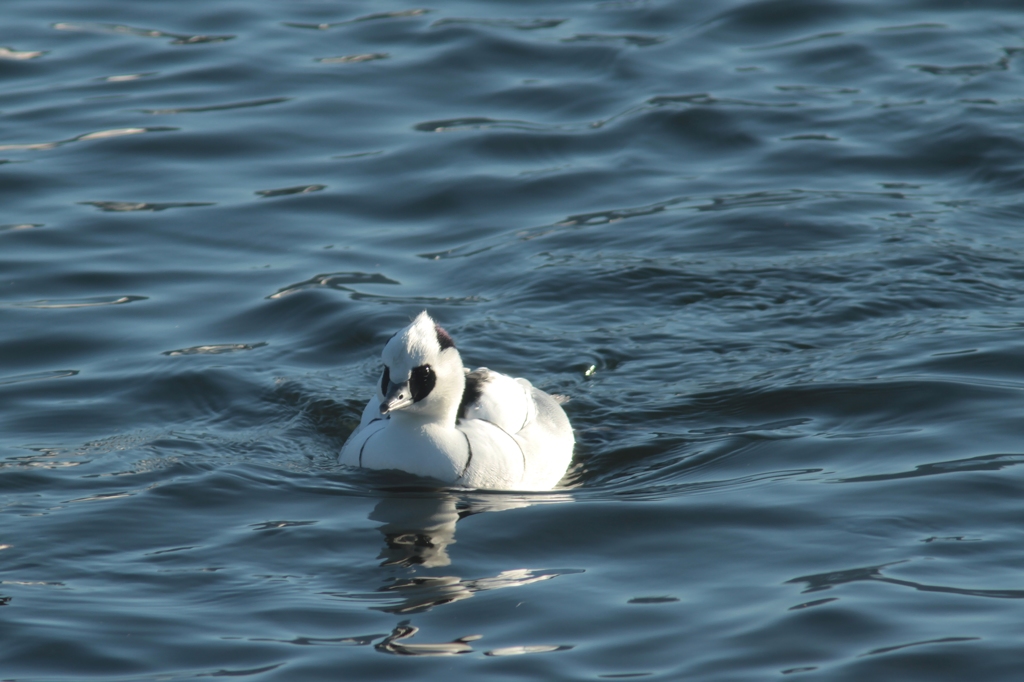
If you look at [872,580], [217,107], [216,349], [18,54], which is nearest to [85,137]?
[217,107]

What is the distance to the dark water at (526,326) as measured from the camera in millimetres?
7438

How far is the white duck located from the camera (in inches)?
360

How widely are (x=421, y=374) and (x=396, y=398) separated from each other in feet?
1.04

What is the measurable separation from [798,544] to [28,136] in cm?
1166

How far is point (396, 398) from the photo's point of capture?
8.95 metres

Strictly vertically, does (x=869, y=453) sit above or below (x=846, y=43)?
below

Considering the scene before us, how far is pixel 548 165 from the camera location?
1573 cm

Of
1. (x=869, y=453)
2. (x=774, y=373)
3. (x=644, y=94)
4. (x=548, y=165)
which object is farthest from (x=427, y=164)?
(x=869, y=453)

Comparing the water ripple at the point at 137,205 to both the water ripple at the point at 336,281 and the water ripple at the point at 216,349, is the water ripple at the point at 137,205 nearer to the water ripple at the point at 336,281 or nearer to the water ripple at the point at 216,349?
the water ripple at the point at 336,281

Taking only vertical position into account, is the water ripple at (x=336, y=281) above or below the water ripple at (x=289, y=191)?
below

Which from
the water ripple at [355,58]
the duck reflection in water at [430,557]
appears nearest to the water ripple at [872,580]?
the duck reflection in water at [430,557]

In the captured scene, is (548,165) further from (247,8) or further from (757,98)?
(247,8)

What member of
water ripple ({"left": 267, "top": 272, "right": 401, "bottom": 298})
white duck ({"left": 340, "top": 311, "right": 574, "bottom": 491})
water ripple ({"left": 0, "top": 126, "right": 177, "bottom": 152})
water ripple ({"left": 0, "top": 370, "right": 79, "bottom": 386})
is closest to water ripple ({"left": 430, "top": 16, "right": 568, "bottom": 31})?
water ripple ({"left": 0, "top": 126, "right": 177, "bottom": 152})

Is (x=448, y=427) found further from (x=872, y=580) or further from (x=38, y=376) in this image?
(x=38, y=376)
